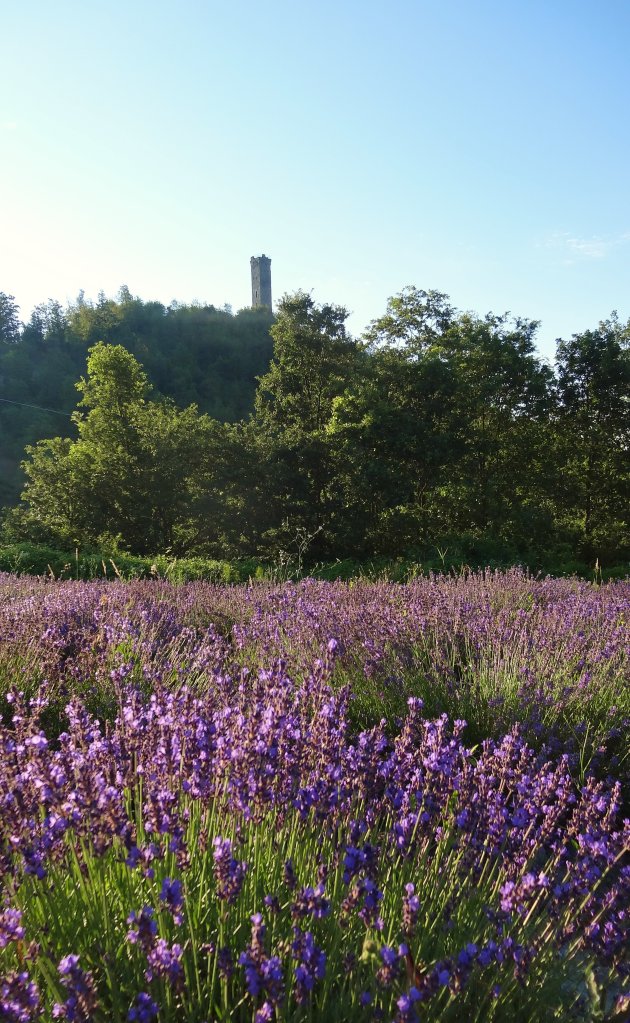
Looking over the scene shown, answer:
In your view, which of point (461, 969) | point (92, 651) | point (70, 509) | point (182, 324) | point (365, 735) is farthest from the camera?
point (182, 324)

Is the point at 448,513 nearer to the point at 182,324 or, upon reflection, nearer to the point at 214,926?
the point at 214,926

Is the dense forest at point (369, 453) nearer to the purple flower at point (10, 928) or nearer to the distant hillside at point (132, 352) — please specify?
the purple flower at point (10, 928)

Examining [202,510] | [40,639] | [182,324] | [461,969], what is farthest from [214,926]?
[182,324]

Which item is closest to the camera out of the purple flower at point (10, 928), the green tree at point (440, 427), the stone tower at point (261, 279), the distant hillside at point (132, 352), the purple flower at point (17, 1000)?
the purple flower at point (17, 1000)

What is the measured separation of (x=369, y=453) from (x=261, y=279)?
6097cm

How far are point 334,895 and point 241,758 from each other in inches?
13.7

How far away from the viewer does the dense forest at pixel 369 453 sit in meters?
16.8

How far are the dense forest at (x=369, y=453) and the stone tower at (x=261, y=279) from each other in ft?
177

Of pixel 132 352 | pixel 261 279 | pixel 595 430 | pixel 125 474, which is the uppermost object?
pixel 261 279

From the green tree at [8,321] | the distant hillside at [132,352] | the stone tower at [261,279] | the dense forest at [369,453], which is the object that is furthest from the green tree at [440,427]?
the stone tower at [261,279]

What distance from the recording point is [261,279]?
73500 mm

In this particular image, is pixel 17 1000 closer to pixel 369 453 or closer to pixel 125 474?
pixel 369 453

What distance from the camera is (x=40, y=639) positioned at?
371 cm

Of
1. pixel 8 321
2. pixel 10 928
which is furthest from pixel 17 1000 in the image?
pixel 8 321
